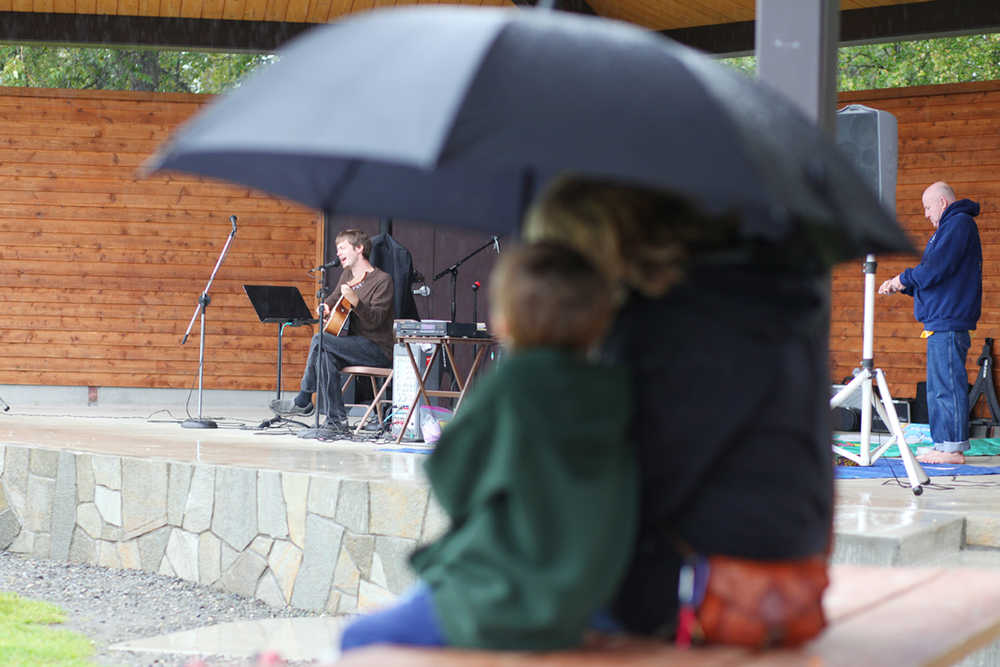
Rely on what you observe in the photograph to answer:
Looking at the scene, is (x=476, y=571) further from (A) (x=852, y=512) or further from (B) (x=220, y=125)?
(A) (x=852, y=512)

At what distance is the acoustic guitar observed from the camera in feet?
25.6

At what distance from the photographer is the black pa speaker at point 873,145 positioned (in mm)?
5223

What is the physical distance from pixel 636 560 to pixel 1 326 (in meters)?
11.1

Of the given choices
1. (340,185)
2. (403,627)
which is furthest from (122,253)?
(403,627)

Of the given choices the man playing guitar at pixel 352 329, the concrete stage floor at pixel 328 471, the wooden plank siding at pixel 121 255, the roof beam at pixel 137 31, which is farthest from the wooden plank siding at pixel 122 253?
the man playing guitar at pixel 352 329

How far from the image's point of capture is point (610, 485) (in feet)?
4.61

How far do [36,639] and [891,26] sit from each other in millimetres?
7385

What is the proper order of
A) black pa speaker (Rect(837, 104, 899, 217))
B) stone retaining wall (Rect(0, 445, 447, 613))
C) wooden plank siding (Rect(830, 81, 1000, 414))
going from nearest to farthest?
stone retaining wall (Rect(0, 445, 447, 613)) < black pa speaker (Rect(837, 104, 899, 217)) < wooden plank siding (Rect(830, 81, 1000, 414))

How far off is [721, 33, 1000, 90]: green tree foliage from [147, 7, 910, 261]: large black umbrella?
1758cm

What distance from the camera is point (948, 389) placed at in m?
6.44

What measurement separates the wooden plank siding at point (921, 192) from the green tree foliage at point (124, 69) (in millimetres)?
12787

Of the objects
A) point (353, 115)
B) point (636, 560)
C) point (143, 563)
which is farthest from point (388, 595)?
point (353, 115)

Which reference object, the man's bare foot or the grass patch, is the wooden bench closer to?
the grass patch

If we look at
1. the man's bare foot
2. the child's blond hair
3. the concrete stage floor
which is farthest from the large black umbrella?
the man's bare foot
